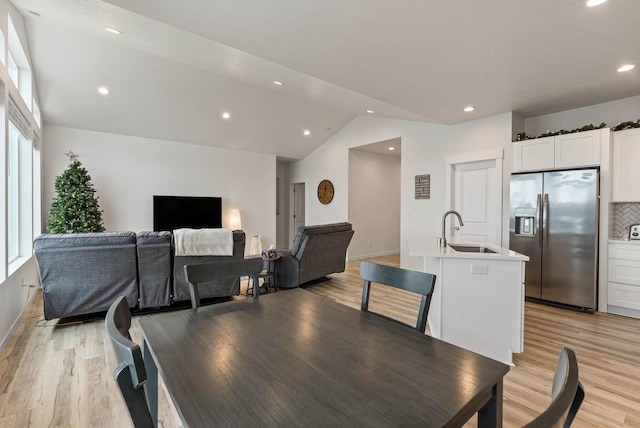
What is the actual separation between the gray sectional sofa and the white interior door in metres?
3.79

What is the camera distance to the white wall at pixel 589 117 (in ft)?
12.6

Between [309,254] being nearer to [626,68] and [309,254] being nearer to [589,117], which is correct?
[626,68]

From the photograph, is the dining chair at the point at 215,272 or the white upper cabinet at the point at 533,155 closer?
the dining chair at the point at 215,272

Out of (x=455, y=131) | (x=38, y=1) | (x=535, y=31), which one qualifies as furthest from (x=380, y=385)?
(x=455, y=131)

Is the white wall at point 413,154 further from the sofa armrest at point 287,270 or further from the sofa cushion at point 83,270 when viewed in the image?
the sofa cushion at point 83,270

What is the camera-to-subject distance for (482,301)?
2.45 metres

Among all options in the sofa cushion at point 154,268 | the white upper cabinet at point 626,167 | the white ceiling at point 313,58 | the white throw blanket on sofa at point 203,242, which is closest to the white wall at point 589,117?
the white ceiling at point 313,58

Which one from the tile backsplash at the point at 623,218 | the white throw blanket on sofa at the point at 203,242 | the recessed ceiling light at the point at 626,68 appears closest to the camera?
the recessed ceiling light at the point at 626,68

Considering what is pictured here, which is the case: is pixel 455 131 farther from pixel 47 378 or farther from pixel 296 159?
pixel 47 378

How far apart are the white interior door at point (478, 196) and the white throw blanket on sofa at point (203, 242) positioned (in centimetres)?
313

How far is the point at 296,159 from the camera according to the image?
8.40 meters

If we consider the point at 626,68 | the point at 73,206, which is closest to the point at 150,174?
the point at 73,206

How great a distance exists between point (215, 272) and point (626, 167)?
15.0ft

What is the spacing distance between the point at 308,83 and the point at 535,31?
8.80ft
